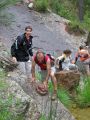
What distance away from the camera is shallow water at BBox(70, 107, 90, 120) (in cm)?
1088

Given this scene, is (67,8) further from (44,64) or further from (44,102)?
(44,102)

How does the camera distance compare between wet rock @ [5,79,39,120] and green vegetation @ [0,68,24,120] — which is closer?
green vegetation @ [0,68,24,120]

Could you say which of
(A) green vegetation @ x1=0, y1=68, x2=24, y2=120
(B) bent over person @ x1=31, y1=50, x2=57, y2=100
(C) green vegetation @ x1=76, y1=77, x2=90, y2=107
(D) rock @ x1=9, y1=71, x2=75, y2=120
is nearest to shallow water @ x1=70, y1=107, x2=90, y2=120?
(C) green vegetation @ x1=76, y1=77, x2=90, y2=107

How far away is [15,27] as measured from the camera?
21.3m

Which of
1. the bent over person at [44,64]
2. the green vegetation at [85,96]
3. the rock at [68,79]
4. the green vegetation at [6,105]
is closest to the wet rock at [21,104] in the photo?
the green vegetation at [6,105]

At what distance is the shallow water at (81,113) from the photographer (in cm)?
1088

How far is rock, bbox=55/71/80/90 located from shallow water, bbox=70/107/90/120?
3.64ft

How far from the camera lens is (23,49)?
1042 cm

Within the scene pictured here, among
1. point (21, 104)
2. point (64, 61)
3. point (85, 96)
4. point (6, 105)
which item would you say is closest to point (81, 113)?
point (85, 96)

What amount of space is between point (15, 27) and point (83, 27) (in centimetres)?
404

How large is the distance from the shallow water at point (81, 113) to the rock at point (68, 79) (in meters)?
1.11

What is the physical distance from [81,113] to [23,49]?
2198 millimetres

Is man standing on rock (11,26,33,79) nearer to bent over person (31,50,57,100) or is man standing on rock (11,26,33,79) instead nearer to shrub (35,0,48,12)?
bent over person (31,50,57,100)

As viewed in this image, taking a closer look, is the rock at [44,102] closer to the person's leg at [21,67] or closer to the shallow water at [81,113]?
the person's leg at [21,67]
